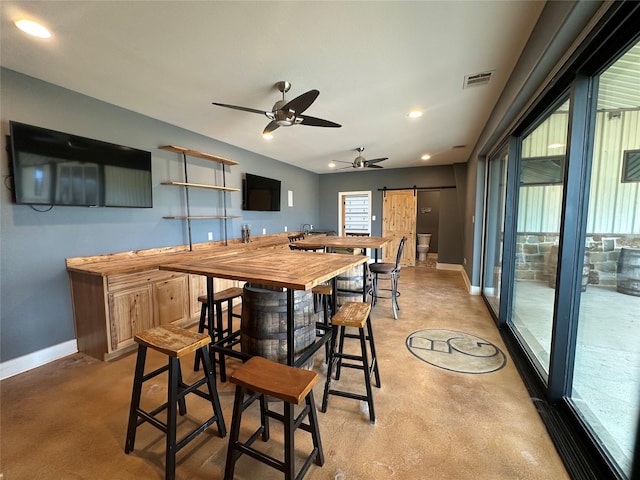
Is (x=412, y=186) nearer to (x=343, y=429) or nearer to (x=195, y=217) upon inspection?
(x=195, y=217)

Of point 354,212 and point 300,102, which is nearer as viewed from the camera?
point 300,102

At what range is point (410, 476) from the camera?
1.36 m

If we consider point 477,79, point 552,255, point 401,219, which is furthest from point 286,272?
point 401,219

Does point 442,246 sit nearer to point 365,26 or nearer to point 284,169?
point 284,169

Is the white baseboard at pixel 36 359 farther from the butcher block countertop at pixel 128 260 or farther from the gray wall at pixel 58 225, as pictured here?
the butcher block countertop at pixel 128 260

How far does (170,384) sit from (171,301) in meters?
1.92

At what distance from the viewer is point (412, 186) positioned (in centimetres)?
682

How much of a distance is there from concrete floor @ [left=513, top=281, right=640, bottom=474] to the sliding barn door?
5.37m

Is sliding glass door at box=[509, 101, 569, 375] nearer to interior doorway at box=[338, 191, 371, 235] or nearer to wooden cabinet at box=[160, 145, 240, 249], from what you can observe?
wooden cabinet at box=[160, 145, 240, 249]

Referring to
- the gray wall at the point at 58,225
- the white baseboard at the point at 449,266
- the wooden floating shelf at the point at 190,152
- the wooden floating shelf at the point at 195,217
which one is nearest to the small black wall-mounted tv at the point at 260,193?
the wooden floating shelf at the point at 195,217

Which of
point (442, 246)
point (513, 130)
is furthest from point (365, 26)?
point (442, 246)

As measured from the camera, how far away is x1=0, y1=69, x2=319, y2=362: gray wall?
2264mm

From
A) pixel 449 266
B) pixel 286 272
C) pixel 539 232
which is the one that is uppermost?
pixel 539 232

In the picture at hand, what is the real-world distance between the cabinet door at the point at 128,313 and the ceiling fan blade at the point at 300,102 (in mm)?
2332
